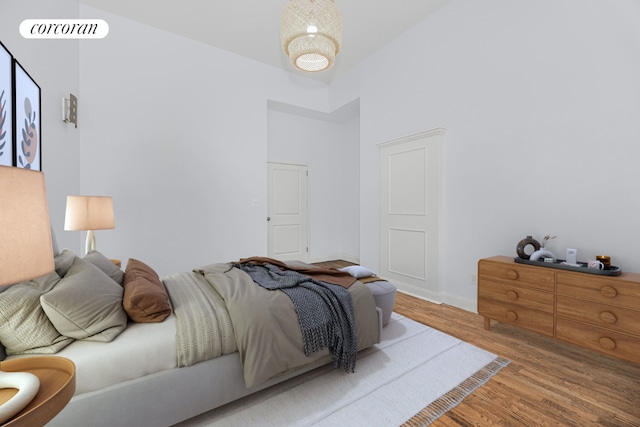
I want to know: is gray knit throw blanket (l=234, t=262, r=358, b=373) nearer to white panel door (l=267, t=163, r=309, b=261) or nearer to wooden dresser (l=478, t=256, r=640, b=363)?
wooden dresser (l=478, t=256, r=640, b=363)

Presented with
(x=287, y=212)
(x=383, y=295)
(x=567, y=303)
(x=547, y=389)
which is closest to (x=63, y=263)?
(x=383, y=295)

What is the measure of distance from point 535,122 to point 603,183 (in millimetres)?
768

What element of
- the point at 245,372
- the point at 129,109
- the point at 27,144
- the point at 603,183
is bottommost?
the point at 245,372

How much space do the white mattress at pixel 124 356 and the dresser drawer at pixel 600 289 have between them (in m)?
2.70

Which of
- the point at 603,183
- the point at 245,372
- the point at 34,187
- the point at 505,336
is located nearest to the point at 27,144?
the point at 34,187

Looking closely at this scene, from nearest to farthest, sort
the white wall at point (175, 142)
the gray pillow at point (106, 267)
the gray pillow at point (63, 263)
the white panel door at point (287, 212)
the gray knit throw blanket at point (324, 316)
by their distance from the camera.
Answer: the gray pillow at point (63, 263), the gray knit throw blanket at point (324, 316), the gray pillow at point (106, 267), the white wall at point (175, 142), the white panel door at point (287, 212)

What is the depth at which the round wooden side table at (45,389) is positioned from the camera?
2.09ft

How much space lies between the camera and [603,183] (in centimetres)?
220

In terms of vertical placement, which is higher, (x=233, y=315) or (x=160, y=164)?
(x=160, y=164)

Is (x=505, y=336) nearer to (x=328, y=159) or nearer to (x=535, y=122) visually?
(x=535, y=122)

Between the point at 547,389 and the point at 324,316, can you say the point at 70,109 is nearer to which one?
the point at 324,316

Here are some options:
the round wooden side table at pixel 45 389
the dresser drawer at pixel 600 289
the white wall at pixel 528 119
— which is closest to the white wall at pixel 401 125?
the white wall at pixel 528 119

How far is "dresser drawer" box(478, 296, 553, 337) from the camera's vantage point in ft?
7.11

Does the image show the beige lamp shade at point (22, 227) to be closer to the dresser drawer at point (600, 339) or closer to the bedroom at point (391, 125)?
the bedroom at point (391, 125)
